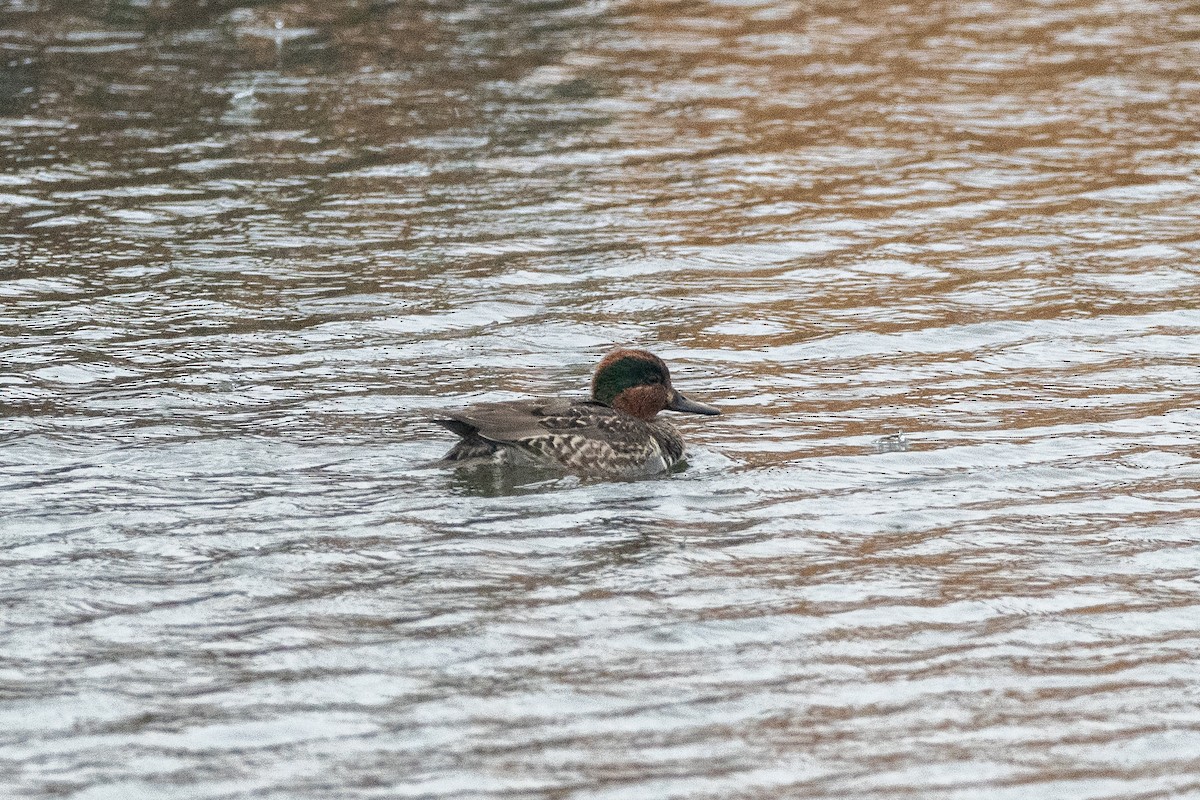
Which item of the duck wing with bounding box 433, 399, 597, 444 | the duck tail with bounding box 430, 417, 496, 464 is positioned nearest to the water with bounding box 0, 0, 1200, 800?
the duck tail with bounding box 430, 417, 496, 464

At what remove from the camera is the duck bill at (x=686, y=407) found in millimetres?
11227

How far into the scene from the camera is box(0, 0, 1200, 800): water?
7.26m

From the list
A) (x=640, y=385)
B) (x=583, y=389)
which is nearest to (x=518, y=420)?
(x=640, y=385)

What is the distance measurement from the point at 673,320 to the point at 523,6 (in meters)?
13.3

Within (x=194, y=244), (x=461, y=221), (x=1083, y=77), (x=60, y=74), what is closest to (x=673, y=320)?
(x=461, y=221)

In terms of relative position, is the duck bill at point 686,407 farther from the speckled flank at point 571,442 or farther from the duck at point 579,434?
the speckled flank at point 571,442

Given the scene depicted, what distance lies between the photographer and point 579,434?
1059 centimetres

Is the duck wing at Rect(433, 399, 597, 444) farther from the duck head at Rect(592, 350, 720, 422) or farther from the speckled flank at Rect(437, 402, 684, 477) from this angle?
the duck head at Rect(592, 350, 720, 422)

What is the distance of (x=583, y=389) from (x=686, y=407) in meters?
1.18

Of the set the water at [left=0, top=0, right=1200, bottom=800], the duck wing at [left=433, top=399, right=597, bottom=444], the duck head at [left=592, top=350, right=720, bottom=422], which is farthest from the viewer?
the duck head at [left=592, top=350, right=720, bottom=422]

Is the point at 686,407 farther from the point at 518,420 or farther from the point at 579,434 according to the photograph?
the point at 518,420

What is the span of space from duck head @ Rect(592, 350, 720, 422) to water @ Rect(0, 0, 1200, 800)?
1.76ft

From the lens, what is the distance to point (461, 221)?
1630cm

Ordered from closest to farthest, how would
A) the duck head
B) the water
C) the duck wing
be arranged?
the water
the duck wing
the duck head
